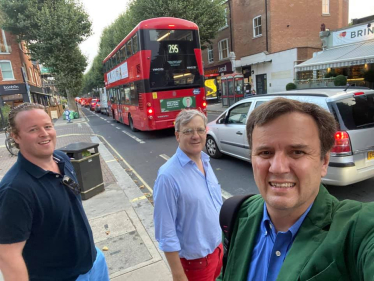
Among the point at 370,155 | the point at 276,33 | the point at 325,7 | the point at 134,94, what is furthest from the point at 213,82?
the point at 370,155

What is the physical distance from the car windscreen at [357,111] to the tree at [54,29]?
22.5 metres

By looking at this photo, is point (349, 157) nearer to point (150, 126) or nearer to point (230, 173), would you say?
point (230, 173)

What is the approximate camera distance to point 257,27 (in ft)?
73.6

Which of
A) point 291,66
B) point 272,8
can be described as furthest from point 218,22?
point 291,66

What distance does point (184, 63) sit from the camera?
1012 centimetres

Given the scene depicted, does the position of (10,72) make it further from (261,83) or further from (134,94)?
(261,83)

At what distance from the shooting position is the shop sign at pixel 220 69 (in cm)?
2594

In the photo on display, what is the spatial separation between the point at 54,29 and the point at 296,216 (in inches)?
960

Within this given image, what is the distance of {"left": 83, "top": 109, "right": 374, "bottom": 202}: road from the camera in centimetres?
445

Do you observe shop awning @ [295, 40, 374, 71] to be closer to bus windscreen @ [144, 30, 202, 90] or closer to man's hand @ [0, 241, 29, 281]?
bus windscreen @ [144, 30, 202, 90]

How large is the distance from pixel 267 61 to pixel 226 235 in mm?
22639

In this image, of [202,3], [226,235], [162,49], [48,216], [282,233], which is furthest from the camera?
[202,3]

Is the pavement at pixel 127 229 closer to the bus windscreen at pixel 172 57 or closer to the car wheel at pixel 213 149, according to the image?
the car wheel at pixel 213 149

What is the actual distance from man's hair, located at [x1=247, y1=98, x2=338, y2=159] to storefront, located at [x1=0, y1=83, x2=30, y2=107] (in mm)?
31105
